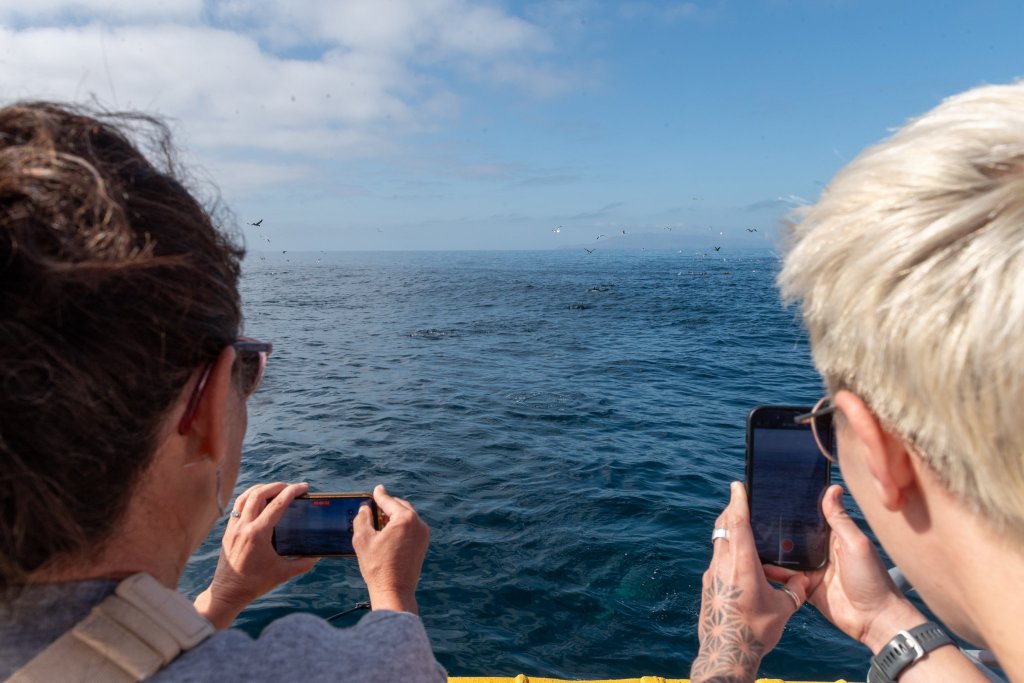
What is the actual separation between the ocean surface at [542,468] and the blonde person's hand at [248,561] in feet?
4.74

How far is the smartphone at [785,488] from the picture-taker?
209 centimetres

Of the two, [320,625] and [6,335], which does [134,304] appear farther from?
[320,625]

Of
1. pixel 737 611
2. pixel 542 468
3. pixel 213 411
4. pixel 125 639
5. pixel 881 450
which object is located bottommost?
pixel 542 468

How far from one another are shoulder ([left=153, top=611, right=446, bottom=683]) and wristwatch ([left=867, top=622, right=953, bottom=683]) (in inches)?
51.7

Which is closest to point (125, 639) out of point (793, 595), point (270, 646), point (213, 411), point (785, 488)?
point (270, 646)

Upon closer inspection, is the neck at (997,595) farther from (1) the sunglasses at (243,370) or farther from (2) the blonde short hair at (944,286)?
(1) the sunglasses at (243,370)

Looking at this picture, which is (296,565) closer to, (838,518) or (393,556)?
(393,556)

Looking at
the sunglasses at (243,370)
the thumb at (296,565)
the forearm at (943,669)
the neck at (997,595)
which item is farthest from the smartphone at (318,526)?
the forearm at (943,669)

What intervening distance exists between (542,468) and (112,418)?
7.56 m

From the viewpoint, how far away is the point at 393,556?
161cm

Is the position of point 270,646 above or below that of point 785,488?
above

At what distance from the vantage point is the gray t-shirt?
92cm

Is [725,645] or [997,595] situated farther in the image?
[725,645]

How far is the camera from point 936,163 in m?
0.99
